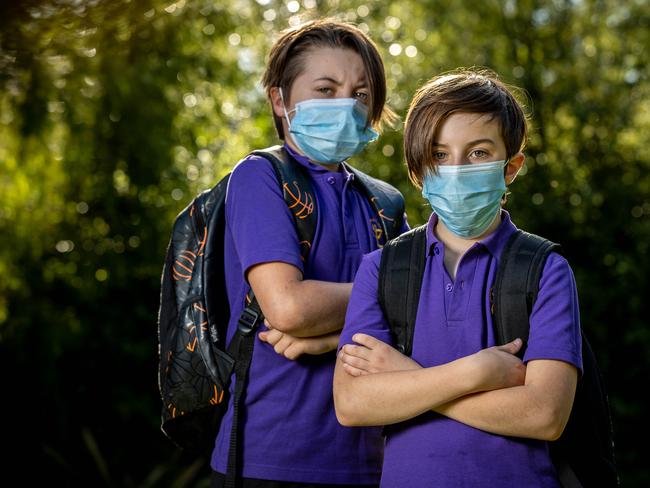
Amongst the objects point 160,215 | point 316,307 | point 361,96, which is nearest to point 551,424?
point 316,307

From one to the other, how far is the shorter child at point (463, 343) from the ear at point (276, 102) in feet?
1.93

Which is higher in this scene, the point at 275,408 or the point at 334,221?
the point at 334,221

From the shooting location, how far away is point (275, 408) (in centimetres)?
245

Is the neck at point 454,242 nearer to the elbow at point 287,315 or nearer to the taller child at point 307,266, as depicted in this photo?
the taller child at point 307,266

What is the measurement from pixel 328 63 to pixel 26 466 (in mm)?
4335

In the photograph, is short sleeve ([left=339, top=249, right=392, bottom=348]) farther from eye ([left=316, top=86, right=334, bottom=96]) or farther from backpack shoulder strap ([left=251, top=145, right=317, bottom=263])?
eye ([left=316, top=86, right=334, bottom=96])

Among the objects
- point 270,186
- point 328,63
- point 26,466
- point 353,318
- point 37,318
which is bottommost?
point 26,466

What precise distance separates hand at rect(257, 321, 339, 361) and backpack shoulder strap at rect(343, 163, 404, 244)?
41 centimetres

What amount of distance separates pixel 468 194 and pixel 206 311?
91 centimetres

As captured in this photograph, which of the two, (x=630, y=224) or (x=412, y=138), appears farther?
(x=630, y=224)

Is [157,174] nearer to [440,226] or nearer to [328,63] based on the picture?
[328,63]

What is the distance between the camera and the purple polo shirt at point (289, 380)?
2412mm

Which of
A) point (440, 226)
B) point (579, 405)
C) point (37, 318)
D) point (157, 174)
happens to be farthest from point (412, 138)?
point (37, 318)

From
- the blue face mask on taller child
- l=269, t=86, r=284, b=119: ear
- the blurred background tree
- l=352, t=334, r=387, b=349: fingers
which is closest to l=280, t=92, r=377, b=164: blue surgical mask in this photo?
the blue face mask on taller child
